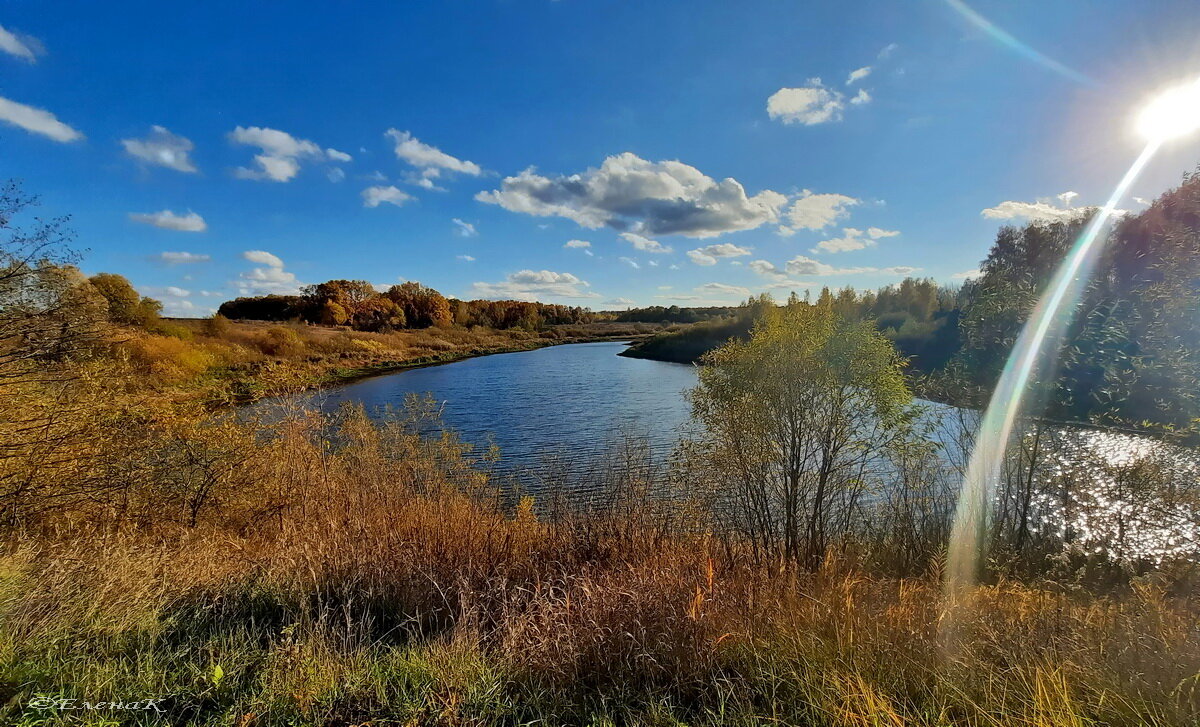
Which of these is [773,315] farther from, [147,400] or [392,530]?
[147,400]

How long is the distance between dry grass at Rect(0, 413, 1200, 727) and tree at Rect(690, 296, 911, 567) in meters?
5.46

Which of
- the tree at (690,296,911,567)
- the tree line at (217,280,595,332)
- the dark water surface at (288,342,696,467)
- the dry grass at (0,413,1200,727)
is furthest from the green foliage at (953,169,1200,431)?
the tree line at (217,280,595,332)

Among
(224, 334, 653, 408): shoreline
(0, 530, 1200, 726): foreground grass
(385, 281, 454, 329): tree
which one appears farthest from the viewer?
(385, 281, 454, 329): tree

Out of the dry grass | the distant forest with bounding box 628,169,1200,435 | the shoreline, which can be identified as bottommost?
the shoreline

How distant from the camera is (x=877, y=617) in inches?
151

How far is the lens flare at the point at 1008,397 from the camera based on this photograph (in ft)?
30.7

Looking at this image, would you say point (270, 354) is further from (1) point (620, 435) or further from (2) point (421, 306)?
(2) point (421, 306)

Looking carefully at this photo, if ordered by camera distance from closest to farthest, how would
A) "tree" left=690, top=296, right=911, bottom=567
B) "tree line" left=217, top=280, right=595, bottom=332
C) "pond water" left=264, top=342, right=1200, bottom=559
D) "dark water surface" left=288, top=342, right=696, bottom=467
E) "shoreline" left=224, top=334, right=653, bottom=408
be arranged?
"pond water" left=264, top=342, right=1200, bottom=559, "tree" left=690, top=296, right=911, bottom=567, "dark water surface" left=288, top=342, right=696, bottom=467, "shoreline" left=224, top=334, right=653, bottom=408, "tree line" left=217, top=280, right=595, bottom=332

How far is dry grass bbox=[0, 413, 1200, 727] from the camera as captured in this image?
2758 millimetres

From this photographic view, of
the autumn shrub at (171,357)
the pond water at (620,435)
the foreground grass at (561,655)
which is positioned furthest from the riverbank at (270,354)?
the foreground grass at (561,655)

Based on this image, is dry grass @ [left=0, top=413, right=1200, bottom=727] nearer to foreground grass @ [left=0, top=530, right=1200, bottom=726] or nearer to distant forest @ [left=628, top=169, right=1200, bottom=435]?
foreground grass @ [left=0, top=530, right=1200, bottom=726]

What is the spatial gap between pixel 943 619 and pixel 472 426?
21.4m

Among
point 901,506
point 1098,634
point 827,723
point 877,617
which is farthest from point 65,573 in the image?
point 901,506

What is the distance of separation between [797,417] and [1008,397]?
4.72 metres
